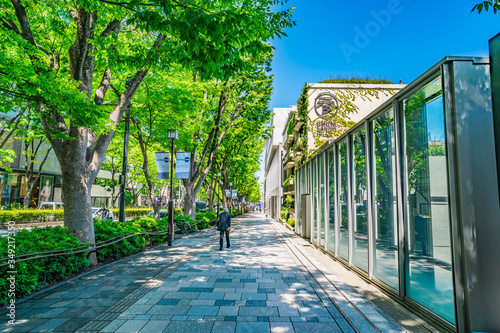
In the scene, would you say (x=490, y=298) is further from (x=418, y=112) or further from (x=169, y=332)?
(x=169, y=332)

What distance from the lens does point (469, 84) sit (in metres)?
4.15

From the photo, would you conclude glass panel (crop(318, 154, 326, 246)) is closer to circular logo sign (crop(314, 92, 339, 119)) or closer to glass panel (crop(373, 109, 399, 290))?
glass panel (crop(373, 109, 399, 290))

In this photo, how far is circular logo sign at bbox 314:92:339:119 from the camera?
2328 cm

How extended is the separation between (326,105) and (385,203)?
59.7 ft

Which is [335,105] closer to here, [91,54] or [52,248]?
[91,54]

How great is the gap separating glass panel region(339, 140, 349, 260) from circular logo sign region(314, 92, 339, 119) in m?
14.3

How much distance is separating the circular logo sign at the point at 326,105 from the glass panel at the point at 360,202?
50.9 feet

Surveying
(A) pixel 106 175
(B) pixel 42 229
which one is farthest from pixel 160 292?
(A) pixel 106 175

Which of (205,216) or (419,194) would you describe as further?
(205,216)

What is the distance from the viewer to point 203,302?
557 cm

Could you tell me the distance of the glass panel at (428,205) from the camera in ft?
14.3

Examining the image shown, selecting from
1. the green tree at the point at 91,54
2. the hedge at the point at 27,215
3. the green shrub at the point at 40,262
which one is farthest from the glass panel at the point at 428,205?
the hedge at the point at 27,215

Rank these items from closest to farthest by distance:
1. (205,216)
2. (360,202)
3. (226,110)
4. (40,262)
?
(40,262) < (360,202) < (226,110) < (205,216)

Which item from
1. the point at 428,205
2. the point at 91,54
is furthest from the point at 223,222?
the point at 428,205
